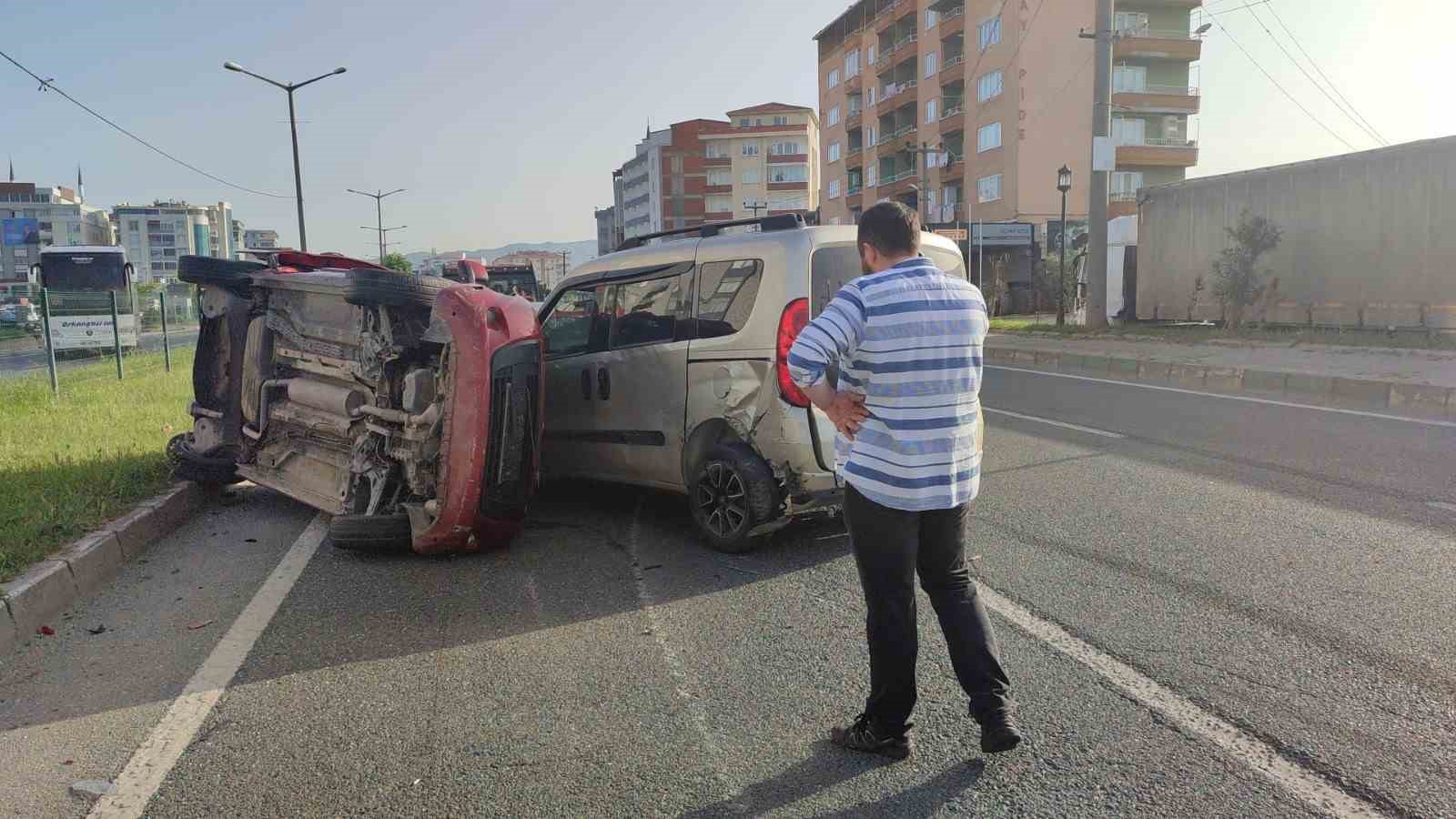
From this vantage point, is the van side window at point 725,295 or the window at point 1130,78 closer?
the van side window at point 725,295

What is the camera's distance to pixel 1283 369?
13086 mm

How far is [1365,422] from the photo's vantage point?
9539 millimetres

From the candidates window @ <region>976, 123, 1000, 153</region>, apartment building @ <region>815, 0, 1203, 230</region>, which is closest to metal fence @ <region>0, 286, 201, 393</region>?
apartment building @ <region>815, 0, 1203, 230</region>

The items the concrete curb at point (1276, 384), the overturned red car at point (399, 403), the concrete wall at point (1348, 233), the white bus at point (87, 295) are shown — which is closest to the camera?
the overturned red car at point (399, 403)

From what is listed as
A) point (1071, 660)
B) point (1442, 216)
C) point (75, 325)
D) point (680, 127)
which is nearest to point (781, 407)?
point (1071, 660)

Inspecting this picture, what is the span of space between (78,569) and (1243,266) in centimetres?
1843

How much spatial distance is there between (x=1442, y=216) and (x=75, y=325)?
994 inches

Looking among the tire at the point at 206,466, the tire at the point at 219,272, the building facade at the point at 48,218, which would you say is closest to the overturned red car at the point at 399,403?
the tire at the point at 219,272

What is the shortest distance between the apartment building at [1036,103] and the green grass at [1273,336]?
2590 centimetres

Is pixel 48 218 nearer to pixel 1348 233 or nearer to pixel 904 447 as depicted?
pixel 1348 233

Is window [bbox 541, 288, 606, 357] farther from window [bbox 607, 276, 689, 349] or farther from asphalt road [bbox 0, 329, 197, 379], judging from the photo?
asphalt road [bbox 0, 329, 197, 379]

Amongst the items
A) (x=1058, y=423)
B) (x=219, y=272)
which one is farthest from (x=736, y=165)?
(x=219, y=272)

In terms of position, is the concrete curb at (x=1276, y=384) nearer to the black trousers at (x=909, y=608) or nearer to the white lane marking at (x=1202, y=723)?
the white lane marking at (x=1202, y=723)

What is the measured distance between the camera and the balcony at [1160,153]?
171ft
